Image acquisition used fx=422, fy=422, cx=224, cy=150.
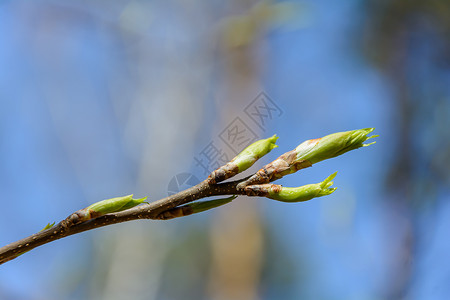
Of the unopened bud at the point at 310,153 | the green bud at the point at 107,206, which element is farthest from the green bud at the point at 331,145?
the green bud at the point at 107,206

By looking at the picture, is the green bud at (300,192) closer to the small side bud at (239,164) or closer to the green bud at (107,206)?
the small side bud at (239,164)

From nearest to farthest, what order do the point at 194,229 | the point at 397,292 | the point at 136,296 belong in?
1. the point at 397,292
2. the point at 136,296
3. the point at 194,229

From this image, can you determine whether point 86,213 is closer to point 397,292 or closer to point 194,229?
point 397,292

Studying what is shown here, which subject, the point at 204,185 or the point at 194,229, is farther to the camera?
the point at 194,229

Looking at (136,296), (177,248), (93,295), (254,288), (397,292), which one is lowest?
(397,292)

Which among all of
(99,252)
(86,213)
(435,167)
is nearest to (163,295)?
(99,252)

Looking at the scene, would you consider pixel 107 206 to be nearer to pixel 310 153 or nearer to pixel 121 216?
pixel 121 216

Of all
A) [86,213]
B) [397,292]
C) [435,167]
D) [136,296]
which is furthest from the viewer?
[136,296]
